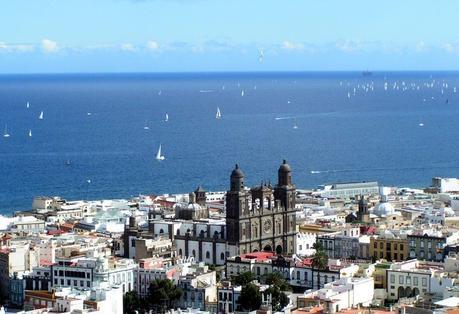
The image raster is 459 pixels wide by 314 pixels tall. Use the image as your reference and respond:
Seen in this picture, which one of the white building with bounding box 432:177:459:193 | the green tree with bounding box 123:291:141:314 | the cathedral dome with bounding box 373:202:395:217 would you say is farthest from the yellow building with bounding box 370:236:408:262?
the white building with bounding box 432:177:459:193

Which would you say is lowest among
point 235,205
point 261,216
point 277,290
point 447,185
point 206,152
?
point 206,152

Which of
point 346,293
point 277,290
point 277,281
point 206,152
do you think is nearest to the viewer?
point 346,293

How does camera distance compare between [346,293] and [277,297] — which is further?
[277,297]

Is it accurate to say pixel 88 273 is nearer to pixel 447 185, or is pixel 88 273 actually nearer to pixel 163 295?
pixel 163 295

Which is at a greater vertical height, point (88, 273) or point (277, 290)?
point (88, 273)

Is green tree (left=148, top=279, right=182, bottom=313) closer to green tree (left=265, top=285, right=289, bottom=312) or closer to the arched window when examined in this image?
green tree (left=265, top=285, right=289, bottom=312)

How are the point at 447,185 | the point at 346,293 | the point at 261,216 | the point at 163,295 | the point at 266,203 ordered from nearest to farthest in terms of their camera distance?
the point at 346,293 < the point at 163,295 < the point at 261,216 < the point at 266,203 < the point at 447,185

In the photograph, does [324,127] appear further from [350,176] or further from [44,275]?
[44,275]

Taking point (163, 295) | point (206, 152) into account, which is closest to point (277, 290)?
point (163, 295)
